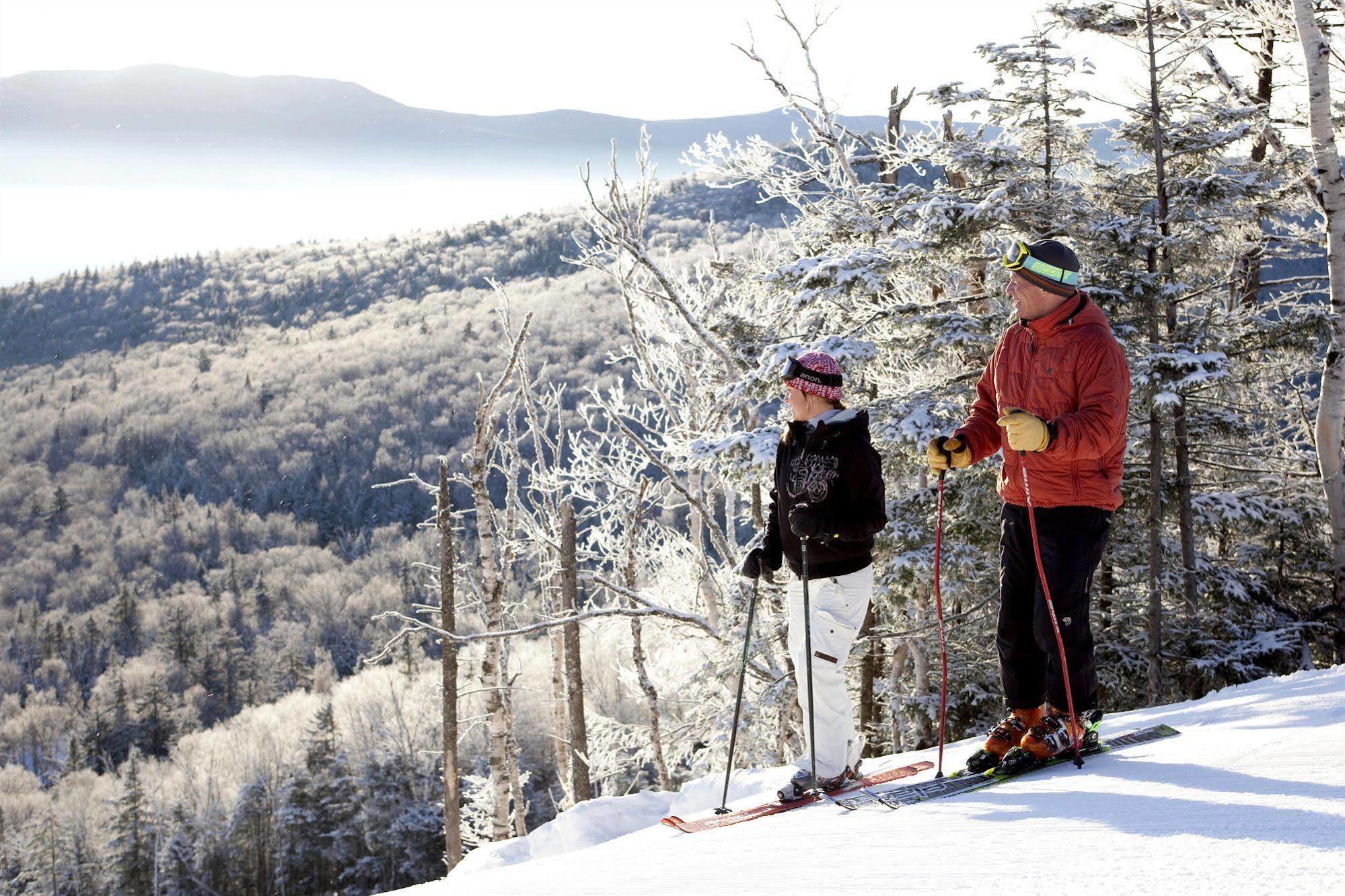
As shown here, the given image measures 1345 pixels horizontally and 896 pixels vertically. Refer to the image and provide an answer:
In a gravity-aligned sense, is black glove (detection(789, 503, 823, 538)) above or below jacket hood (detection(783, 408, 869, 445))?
below

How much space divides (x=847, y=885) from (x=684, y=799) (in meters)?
2.79

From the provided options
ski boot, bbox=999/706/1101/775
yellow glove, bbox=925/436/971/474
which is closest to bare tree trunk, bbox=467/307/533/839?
yellow glove, bbox=925/436/971/474

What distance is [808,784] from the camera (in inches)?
149

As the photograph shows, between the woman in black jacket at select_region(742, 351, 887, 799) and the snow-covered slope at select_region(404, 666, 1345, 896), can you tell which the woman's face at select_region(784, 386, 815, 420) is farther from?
the snow-covered slope at select_region(404, 666, 1345, 896)

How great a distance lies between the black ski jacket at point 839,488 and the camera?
365cm

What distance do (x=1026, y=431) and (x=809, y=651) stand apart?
124 cm

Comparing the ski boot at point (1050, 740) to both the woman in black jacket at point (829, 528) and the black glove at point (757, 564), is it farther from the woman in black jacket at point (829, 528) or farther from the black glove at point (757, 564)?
the black glove at point (757, 564)

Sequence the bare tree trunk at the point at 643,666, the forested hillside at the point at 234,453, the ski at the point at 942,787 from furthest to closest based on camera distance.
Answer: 1. the forested hillside at the point at 234,453
2. the bare tree trunk at the point at 643,666
3. the ski at the point at 942,787

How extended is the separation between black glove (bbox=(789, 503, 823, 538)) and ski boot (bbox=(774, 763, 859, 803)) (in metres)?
1.01

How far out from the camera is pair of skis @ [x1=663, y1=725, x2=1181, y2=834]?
3.39 meters

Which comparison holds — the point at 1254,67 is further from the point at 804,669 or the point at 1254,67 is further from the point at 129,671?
the point at 129,671

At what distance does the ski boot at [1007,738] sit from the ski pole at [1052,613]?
180mm

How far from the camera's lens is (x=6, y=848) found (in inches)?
1667

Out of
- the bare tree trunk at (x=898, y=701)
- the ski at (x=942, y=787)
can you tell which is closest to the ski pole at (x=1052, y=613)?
the ski at (x=942, y=787)
